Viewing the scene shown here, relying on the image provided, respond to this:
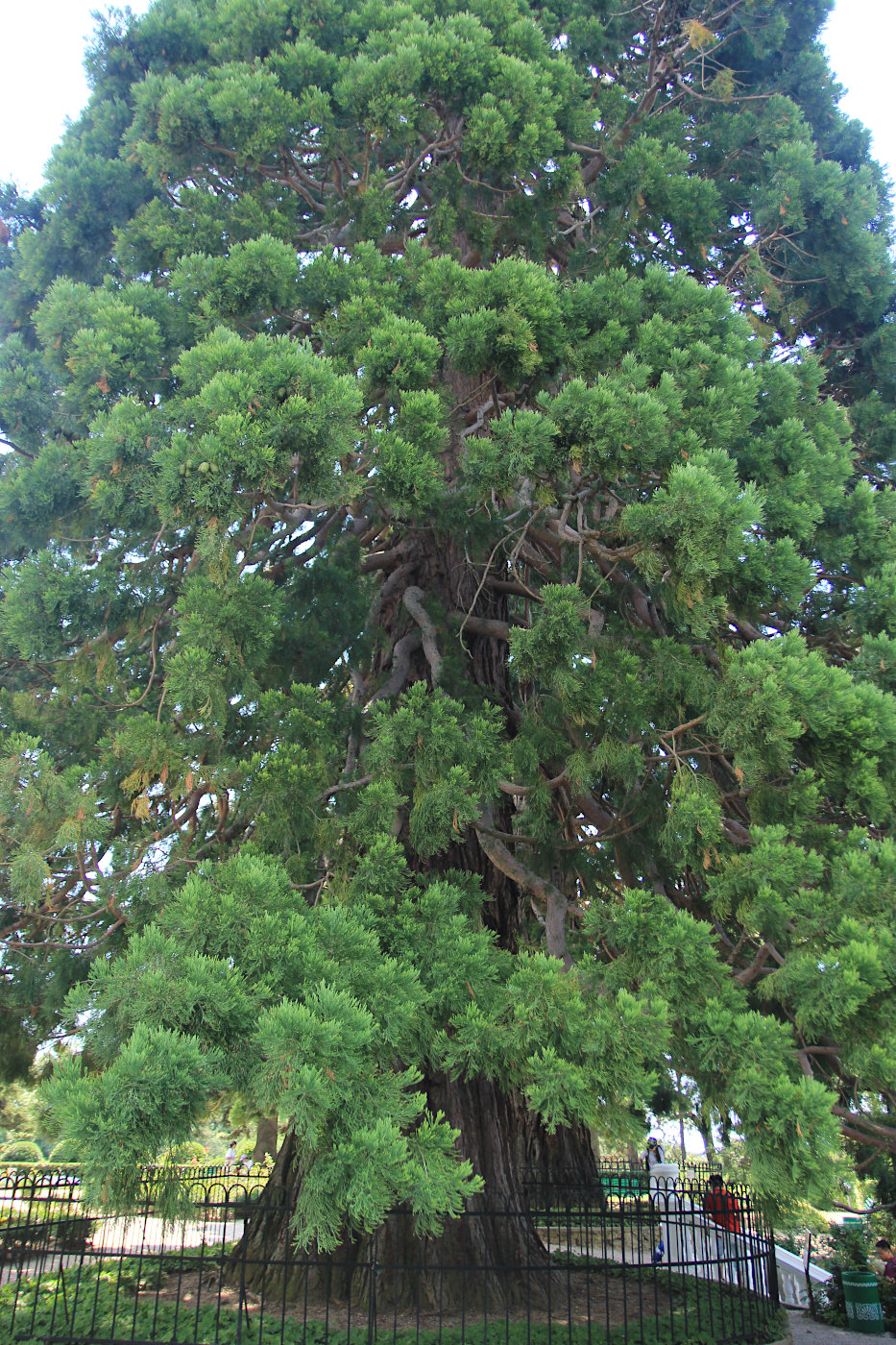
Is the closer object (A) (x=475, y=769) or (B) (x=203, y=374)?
(B) (x=203, y=374)

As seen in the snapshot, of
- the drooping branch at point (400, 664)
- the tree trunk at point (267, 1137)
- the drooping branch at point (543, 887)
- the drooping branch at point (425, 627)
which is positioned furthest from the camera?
the tree trunk at point (267, 1137)

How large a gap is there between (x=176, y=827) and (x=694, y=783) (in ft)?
9.29

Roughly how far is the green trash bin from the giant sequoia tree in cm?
385

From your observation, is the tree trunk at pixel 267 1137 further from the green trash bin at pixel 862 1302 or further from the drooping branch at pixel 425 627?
the drooping branch at pixel 425 627

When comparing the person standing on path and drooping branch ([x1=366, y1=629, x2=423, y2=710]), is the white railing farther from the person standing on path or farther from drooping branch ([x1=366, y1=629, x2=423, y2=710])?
drooping branch ([x1=366, y1=629, x2=423, y2=710])

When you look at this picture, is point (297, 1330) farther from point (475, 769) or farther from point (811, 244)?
point (811, 244)

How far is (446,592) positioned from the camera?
729cm

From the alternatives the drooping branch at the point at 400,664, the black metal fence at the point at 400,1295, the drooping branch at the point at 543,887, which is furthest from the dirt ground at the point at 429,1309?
the drooping branch at the point at 400,664

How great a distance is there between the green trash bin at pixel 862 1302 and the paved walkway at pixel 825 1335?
85 mm

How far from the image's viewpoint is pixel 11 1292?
713 centimetres

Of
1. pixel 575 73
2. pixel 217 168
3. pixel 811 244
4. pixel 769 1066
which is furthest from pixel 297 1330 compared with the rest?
pixel 575 73

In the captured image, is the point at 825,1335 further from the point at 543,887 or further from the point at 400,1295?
the point at 543,887

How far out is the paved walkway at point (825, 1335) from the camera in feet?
23.6

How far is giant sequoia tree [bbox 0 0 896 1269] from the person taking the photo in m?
3.17
